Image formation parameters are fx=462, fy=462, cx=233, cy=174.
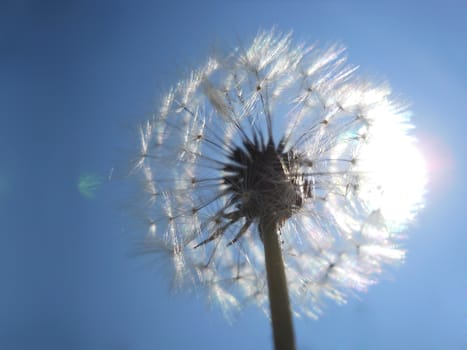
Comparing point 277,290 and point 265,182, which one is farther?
point 265,182

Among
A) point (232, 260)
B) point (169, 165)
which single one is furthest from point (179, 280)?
point (169, 165)

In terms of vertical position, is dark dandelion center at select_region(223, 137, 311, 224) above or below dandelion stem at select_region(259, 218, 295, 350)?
above

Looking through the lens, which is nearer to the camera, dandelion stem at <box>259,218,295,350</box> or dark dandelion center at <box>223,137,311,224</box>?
dandelion stem at <box>259,218,295,350</box>

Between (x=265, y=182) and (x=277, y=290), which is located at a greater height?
(x=265, y=182)
